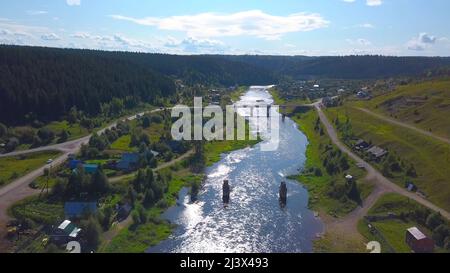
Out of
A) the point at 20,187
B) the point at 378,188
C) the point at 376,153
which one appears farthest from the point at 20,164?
the point at 376,153

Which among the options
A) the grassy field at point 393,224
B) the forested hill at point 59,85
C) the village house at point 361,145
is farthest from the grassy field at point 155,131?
the grassy field at point 393,224

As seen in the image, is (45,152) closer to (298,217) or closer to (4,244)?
(4,244)

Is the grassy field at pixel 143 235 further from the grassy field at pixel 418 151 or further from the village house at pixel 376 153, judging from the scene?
the village house at pixel 376 153

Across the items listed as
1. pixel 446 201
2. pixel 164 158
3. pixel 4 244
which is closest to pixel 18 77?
pixel 164 158

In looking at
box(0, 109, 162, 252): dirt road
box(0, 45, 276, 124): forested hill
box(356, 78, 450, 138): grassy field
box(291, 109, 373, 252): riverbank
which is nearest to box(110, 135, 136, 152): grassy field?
box(0, 109, 162, 252): dirt road
